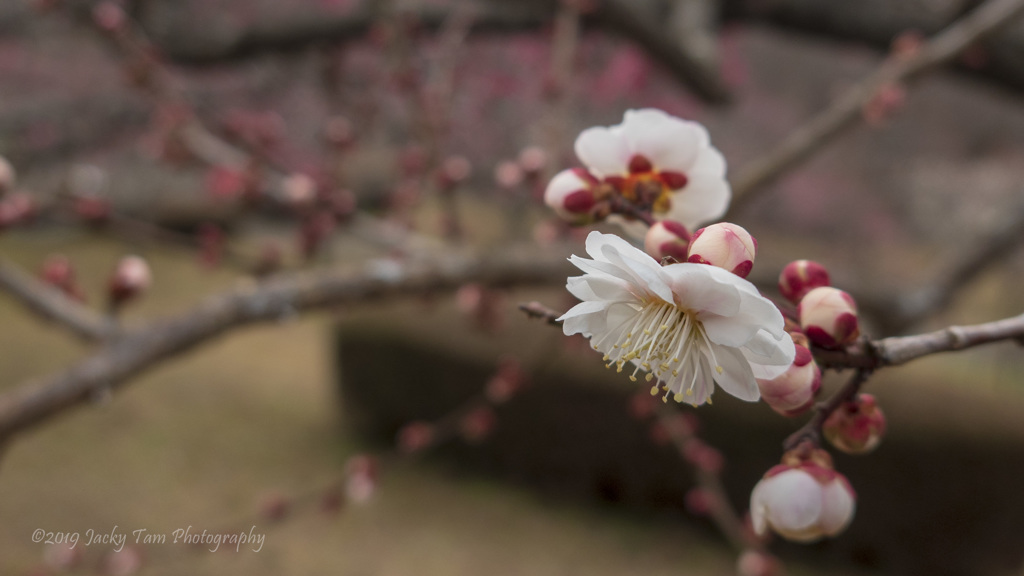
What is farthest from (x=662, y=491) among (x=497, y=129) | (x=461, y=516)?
(x=497, y=129)

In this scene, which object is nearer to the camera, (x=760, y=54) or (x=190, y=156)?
(x=190, y=156)

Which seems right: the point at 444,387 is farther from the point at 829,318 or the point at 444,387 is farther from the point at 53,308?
the point at 829,318

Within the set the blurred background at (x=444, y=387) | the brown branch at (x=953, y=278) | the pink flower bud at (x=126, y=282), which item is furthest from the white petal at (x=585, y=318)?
the brown branch at (x=953, y=278)

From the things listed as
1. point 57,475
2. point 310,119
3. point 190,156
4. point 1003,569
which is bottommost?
point 57,475

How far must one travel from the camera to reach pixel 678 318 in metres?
0.21

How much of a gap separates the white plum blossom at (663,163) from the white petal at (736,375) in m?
0.09

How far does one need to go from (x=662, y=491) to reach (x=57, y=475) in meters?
1.14

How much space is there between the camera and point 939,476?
114cm

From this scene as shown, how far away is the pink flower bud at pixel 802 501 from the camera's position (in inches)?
8.2

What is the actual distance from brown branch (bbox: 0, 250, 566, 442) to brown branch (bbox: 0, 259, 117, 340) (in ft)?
0.06

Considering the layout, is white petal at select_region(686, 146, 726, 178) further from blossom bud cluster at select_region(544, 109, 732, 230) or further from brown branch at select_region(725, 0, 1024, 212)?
brown branch at select_region(725, 0, 1024, 212)

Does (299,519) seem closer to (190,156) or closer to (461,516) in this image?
(461,516)

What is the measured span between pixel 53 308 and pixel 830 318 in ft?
2.11

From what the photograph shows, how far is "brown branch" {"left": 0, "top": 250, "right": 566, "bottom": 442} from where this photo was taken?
528 millimetres
